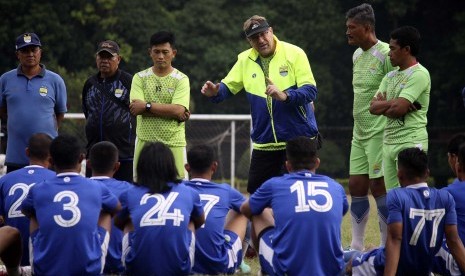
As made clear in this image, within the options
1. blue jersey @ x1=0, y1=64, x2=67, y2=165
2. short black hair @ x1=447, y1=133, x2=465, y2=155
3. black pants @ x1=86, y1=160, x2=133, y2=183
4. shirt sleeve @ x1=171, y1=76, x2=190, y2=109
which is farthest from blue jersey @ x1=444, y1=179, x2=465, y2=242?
blue jersey @ x1=0, y1=64, x2=67, y2=165

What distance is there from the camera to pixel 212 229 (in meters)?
8.58

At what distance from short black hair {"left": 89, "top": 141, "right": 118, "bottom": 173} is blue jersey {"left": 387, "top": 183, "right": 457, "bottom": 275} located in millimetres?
2199

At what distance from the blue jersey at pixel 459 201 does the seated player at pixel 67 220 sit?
2.67m

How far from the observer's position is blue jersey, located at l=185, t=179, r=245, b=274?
8.57 m

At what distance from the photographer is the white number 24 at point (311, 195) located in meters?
7.94

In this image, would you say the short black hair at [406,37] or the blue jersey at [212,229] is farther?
the short black hair at [406,37]

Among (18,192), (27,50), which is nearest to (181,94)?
(27,50)

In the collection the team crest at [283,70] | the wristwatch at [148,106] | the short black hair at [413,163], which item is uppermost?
the team crest at [283,70]

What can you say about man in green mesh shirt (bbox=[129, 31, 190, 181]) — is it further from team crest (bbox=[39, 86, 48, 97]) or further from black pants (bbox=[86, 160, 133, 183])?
team crest (bbox=[39, 86, 48, 97])

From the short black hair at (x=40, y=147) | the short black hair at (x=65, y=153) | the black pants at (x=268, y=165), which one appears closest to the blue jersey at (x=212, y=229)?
the short black hair at (x=65, y=153)

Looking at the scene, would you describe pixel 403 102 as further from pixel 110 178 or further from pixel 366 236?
pixel 366 236

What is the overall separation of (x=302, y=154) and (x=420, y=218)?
1024mm

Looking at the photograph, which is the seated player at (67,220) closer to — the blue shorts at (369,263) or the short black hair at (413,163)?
the blue shorts at (369,263)

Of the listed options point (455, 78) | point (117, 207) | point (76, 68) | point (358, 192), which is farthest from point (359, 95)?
point (76, 68)
